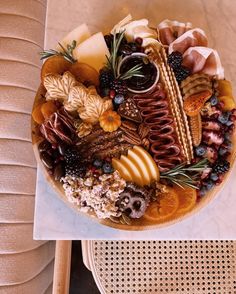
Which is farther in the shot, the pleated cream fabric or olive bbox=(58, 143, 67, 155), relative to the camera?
the pleated cream fabric

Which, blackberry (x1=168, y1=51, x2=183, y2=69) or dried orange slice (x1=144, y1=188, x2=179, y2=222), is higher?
blackberry (x1=168, y1=51, x2=183, y2=69)

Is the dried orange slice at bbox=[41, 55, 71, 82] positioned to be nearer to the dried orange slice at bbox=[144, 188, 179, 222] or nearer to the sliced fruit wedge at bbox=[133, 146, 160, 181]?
the sliced fruit wedge at bbox=[133, 146, 160, 181]

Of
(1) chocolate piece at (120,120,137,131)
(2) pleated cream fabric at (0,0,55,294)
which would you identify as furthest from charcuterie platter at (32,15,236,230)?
(2) pleated cream fabric at (0,0,55,294)

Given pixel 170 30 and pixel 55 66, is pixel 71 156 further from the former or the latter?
pixel 170 30

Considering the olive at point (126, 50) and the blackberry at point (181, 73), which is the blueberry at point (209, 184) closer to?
the blackberry at point (181, 73)

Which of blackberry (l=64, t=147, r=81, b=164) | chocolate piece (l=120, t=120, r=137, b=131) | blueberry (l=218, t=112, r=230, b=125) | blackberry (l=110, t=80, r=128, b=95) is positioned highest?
blackberry (l=110, t=80, r=128, b=95)

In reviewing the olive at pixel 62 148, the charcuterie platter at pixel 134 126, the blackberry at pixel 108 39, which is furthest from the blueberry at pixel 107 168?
the blackberry at pixel 108 39

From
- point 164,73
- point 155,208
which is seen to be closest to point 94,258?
point 155,208
